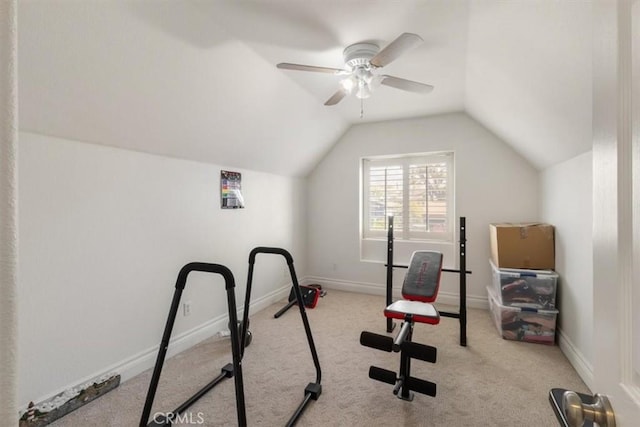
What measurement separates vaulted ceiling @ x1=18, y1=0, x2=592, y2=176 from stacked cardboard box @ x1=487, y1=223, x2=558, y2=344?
2.58ft

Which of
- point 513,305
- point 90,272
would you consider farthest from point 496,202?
point 90,272

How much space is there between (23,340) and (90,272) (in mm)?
461

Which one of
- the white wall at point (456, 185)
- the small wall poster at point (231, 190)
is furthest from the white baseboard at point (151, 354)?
the white wall at point (456, 185)

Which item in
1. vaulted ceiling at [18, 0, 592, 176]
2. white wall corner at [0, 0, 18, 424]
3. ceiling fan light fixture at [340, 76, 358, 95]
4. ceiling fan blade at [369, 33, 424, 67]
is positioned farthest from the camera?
ceiling fan light fixture at [340, 76, 358, 95]

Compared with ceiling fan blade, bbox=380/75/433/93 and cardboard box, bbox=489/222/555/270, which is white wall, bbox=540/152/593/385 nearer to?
cardboard box, bbox=489/222/555/270

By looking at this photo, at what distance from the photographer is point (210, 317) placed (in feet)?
9.29

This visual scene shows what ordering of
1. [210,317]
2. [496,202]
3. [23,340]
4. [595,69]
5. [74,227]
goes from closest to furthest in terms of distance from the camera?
[595,69]
[23,340]
[74,227]
[210,317]
[496,202]

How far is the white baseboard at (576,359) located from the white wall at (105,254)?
3067 mm

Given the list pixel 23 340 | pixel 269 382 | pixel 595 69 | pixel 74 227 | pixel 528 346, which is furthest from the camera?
pixel 528 346

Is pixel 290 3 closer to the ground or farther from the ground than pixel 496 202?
farther from the ground

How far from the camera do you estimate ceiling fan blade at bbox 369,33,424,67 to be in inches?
60.3

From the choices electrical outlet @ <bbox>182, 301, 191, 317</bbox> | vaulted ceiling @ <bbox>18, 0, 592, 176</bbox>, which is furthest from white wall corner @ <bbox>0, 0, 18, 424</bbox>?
electrical outlet @ <bbox>182, 301, 191, 317</bbox>

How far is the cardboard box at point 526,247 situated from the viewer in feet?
8.98

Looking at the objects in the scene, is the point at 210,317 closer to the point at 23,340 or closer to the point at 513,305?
the point at 23,340
